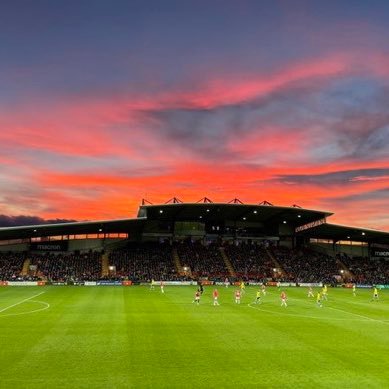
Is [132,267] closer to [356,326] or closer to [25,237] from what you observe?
[25,237]

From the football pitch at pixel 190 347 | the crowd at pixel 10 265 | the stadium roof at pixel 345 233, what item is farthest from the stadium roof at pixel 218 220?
the football pitch at pixel 190 347

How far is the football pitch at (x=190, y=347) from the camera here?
797 inches

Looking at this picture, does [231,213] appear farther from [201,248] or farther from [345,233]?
[345,233]

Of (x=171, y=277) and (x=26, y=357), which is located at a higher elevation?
(x=171, y=277)

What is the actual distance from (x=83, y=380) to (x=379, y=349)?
57.2ft

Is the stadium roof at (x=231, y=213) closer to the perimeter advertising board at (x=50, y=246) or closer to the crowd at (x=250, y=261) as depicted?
the crowd at (x=250, y=261)

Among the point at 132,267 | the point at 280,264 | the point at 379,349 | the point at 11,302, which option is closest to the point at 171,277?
the point at 132,267

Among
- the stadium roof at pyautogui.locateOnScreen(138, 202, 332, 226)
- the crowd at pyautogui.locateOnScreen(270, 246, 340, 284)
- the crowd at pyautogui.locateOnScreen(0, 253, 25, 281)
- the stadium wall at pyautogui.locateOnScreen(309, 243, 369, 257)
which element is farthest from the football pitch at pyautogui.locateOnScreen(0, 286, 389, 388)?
the stadium wall at pyautogui.locateOnScreen(309, 243, 369, 257)

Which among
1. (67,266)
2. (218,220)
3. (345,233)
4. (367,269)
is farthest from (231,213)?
(67,266)

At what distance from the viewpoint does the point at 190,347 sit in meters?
26.8

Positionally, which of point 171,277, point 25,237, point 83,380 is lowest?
point 83,380

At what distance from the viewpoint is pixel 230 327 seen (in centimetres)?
3438

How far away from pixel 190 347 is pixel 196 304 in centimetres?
2372

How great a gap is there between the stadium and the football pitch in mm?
86
